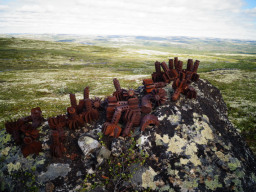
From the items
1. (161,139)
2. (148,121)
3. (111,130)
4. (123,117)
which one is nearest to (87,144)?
(111,130)

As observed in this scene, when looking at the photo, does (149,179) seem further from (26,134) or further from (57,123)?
(26,134)

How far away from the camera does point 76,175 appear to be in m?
4.66

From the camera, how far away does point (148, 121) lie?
5.48 meters

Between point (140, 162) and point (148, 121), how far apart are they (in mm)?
1362

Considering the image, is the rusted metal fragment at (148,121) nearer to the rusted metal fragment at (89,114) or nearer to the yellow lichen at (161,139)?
the yellow lichen at (161,139)

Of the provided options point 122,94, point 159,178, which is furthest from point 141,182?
point 122,94

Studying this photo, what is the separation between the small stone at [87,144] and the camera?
16.5 feet

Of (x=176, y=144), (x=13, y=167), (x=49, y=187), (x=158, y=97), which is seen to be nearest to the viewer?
(x=49, y=187)

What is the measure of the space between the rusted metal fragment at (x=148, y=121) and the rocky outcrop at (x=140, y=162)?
21 centimetres

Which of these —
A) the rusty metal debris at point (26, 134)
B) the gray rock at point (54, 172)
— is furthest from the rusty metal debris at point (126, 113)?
the rusty metal debris at point (26, 134)

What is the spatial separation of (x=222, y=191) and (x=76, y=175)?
4.25 metres

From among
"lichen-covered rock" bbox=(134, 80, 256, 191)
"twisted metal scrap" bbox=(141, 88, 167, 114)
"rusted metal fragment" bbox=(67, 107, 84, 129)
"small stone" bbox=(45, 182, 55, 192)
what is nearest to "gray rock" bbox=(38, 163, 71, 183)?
"small stone" bbox=(45, 182, 55, 192)

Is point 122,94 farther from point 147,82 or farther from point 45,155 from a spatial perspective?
point 45,155

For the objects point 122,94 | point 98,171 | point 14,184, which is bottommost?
point 14,184
